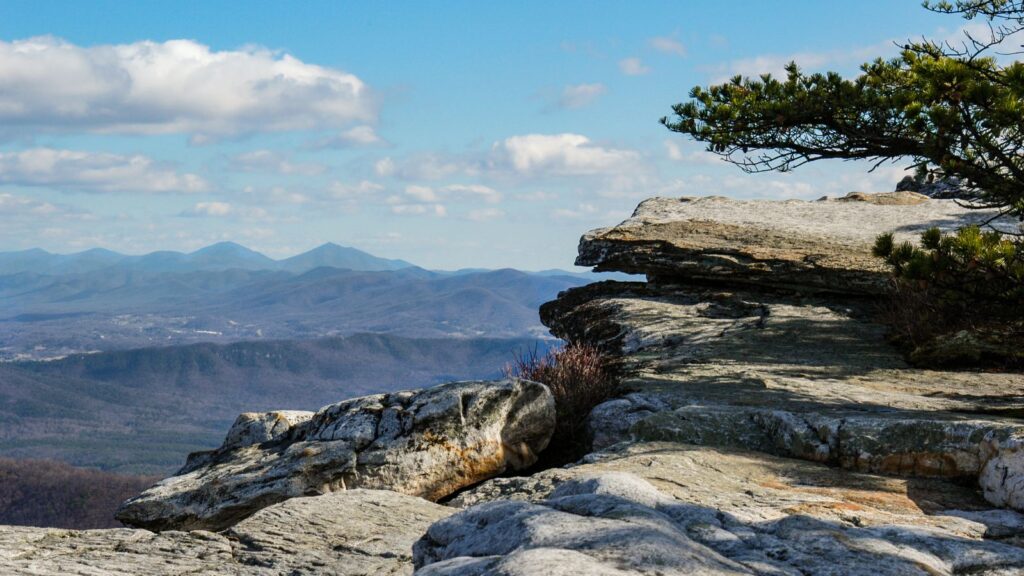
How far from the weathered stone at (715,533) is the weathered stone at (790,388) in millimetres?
1068

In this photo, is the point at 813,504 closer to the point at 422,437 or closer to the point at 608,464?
the point at 608,464

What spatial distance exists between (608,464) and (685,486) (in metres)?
1.25

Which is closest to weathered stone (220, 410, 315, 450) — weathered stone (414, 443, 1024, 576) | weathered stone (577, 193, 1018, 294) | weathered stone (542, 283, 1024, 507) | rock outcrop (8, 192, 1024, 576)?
rock outcrop (8, 192, 1024, 576)

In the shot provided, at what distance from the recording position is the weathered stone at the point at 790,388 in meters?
9.73

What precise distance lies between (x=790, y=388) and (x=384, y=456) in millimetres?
6219

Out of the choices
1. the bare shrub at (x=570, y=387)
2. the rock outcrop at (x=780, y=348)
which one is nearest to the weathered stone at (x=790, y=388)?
the rock outcrop at (x=780, y=348)

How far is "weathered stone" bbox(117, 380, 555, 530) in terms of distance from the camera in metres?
11.1

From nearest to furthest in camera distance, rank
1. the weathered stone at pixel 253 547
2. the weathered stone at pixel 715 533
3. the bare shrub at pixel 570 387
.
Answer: the weathered stone at pixel 715 533 → the weathered stone at pixel 253 547 → the bare shrub at pixel 570 387

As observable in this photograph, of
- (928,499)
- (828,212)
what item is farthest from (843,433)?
(828,212)

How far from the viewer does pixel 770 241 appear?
20.3 m

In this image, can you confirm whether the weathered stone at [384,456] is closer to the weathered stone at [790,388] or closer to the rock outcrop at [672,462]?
the rock outcrop at [672,462]

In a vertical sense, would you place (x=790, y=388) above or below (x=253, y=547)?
above

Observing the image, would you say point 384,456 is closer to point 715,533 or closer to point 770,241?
point 715,533

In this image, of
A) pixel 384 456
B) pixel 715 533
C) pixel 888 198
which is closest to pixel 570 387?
pixel 384 456
